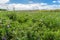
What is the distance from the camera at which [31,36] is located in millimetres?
3951

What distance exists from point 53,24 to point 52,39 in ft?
2.57

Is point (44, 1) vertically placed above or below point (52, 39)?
below

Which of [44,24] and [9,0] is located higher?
[44,24]

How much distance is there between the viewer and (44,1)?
22594 mm

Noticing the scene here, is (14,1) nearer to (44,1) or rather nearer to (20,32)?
(44,1)

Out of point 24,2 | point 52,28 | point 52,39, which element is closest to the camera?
point 52,39

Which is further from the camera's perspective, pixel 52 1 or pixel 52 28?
pixel 52 1

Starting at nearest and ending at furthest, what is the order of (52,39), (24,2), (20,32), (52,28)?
(52,39), (20,32), (52,28), (24,2)

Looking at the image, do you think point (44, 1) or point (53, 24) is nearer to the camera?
point (53, 24)

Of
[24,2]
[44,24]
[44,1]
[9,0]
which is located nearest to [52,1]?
[44,1]

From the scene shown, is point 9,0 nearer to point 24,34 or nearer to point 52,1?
point 52,1

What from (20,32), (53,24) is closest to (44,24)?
(53,24)

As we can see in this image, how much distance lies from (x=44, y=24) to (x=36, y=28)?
42 cm

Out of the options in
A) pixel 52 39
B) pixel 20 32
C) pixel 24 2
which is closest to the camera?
pixel 52 39
